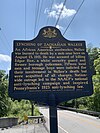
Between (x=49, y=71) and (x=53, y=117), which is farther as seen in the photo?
(x=49, y=71)

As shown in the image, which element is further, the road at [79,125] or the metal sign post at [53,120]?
the road at [79,125]

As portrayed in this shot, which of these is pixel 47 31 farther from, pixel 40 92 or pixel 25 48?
pixel 40 92

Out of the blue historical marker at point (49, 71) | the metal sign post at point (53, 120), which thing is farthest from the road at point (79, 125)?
the blue historical marker at point (49, 71)

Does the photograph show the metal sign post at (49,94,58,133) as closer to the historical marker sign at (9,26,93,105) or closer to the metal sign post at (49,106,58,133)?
the metal sign post at (49,106,58,133)

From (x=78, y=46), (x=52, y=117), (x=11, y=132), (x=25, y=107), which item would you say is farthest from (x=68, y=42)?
(x=25, y=107)

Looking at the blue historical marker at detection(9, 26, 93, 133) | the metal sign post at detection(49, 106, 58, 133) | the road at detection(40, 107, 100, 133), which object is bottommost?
the road at detection(40, 107, 100, 133)

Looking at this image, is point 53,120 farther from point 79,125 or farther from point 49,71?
point 79,125

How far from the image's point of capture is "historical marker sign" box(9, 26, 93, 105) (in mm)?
7168

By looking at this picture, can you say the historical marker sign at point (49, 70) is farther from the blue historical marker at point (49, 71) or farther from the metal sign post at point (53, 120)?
the metal sign post at point (53, 120)

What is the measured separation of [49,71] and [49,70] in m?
0.03

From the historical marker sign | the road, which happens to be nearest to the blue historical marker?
the historical marker sign

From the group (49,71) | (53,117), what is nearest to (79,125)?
(53,117)

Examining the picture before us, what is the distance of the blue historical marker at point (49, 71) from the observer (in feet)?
23.5

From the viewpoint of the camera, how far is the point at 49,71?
7367mm
